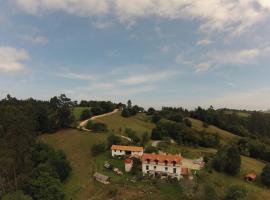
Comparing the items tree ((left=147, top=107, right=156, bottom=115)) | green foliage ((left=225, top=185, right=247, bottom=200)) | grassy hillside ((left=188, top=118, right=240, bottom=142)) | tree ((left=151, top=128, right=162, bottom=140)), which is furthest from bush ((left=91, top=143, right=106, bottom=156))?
tree ((left=147, top=107, right=156, bottom=115))

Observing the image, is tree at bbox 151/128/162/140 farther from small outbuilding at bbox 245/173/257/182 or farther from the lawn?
small outbuilding at bbox 245/173/257/182

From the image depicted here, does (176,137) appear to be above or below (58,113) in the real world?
below

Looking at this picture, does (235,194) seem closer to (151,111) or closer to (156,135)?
(156,135)

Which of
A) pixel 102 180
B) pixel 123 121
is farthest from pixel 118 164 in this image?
pixel 123 121

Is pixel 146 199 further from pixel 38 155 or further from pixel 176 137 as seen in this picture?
pixel 176 137

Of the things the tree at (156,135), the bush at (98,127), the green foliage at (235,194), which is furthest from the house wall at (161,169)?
the bush at (98,127)

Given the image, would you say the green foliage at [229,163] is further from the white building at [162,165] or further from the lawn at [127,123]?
the lawn at [127,123]
